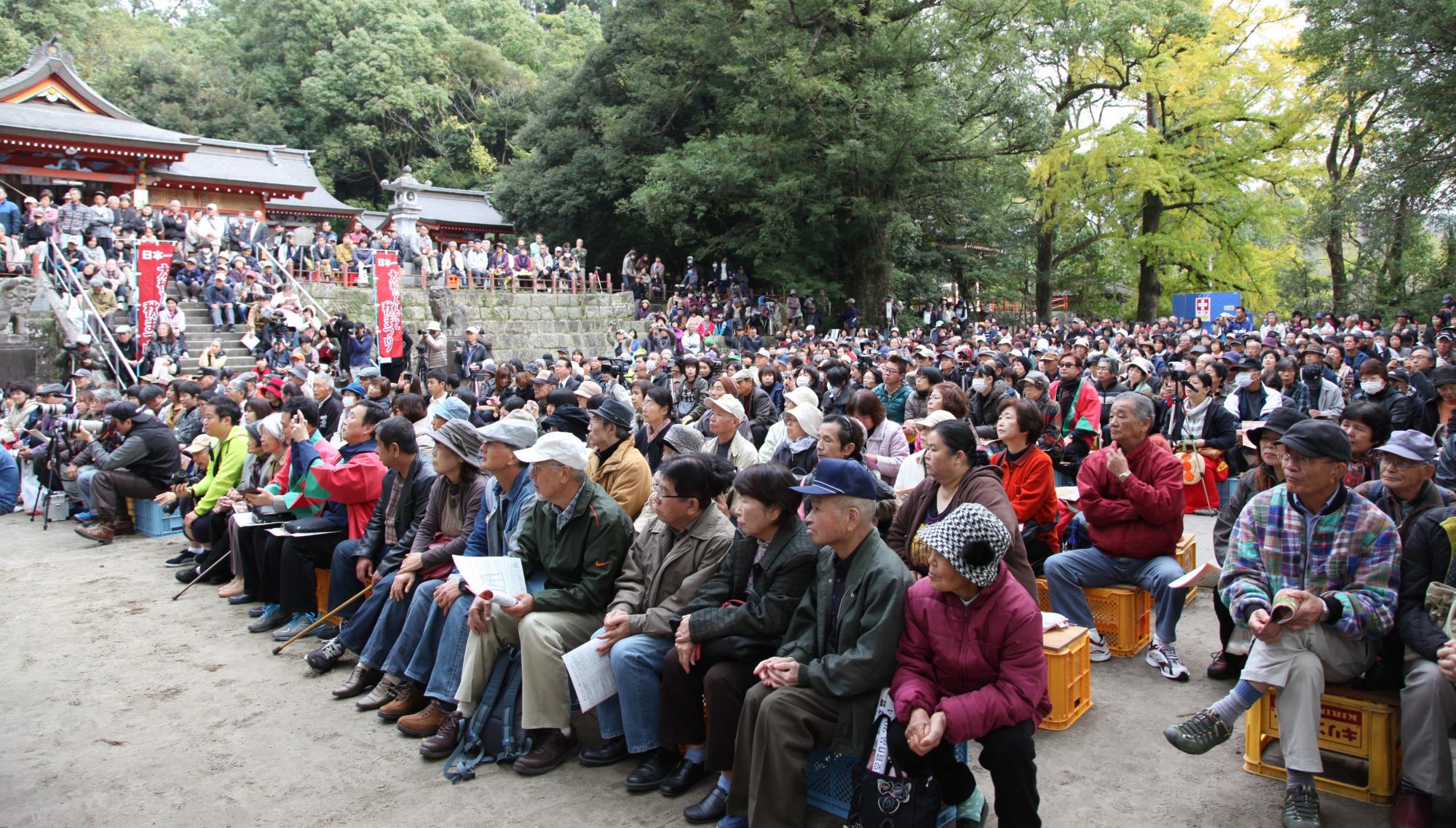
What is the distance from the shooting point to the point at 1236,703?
315 centimetres

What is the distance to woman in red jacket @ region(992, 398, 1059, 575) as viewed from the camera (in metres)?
4.75

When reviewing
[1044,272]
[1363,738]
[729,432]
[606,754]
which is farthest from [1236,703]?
[1044,272]

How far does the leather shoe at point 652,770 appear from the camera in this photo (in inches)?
143

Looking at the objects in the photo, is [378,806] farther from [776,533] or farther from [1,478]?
[1,478]

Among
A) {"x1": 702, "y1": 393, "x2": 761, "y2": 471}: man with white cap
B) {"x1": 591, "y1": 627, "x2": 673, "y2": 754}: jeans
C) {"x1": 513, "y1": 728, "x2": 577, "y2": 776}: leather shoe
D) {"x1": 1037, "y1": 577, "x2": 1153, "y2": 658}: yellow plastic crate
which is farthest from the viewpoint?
{"x1": 702, "y1": 393, "x2": 761, "y2": 471}: man with white cap

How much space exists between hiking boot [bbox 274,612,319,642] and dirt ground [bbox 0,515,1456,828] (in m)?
0.14

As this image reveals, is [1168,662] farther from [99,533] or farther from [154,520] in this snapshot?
[99,533]

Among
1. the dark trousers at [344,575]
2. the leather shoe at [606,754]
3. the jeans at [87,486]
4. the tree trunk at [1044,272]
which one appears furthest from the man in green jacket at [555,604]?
the tree trunk at [1044,272]

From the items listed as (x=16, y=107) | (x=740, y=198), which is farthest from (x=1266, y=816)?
(x=16, y=107)

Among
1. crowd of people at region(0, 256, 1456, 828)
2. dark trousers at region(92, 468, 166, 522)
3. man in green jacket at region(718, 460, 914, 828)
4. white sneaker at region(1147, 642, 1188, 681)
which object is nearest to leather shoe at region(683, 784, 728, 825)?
crowd of people at region(0, 256, 1456, 828)

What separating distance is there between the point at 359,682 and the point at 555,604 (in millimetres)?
1551

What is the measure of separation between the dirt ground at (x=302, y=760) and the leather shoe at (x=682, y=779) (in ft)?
0.15

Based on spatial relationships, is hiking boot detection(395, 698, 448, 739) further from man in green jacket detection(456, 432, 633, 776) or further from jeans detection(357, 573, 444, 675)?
jeans detection(357, 573, 444, 675)

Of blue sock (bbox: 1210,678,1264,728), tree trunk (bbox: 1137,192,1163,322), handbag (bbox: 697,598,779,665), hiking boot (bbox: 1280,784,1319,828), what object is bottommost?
hiking boot (bbox: 1280,784,1319,828)
